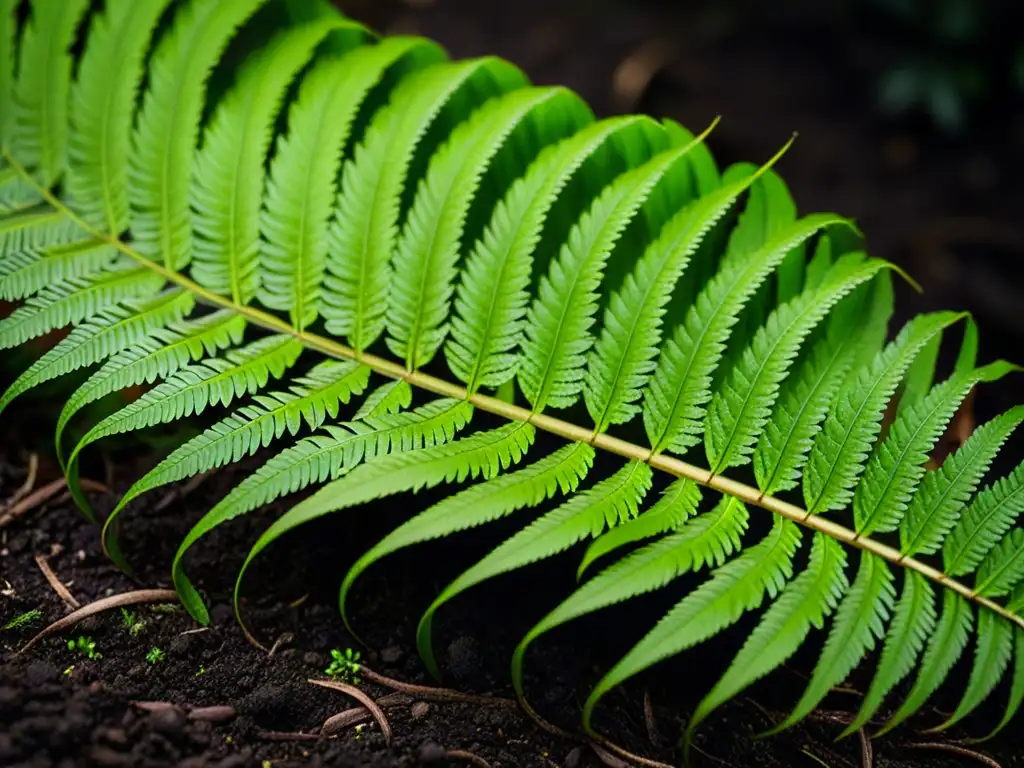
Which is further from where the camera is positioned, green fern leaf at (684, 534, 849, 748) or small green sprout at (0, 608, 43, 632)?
small green sprout at (0, 608, 43, 632)

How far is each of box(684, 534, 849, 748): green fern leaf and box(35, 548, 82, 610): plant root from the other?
119cm

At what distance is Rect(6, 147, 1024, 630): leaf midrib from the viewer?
65.9 inches

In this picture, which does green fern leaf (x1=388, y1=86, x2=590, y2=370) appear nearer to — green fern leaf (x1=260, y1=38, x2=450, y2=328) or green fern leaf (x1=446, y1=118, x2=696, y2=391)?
green fern leaf (x1=446, y1=118, x2=696, y2=391)

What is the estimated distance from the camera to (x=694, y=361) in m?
1.72

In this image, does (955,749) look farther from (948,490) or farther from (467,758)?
(467,758)

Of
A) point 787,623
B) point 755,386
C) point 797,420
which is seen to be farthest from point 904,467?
point 787,623

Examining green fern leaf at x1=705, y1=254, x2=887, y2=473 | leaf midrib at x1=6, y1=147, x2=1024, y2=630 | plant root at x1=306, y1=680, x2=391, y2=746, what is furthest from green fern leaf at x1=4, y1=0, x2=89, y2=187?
green fern leaf at x1=705, y1=254, x2=887, y2=473

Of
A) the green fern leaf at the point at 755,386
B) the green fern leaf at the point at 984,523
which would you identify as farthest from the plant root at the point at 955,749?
the green fern leaf at the point at 755,386

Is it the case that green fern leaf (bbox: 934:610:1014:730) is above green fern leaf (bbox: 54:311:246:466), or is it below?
below

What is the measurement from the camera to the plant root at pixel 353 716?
158cm

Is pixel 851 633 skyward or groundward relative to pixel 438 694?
skyward

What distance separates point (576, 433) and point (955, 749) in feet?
3.19

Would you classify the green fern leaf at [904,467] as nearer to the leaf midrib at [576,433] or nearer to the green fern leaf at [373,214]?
the leaf midrib at [576,433]

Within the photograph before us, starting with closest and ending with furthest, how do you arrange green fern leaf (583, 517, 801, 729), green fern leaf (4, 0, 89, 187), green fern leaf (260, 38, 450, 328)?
green fern leaf (583, 517, 801, 729) → green fern leaf (260, 38, 450, 328) → green fern leaf (4, 0, 89, 187)
